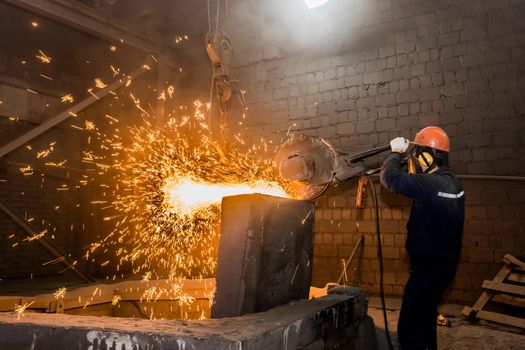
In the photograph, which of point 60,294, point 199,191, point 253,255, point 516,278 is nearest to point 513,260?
point 516,278

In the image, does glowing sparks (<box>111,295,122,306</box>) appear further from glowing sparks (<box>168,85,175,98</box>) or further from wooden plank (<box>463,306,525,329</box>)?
glowing sparks (<box>168,85,175,98</box>)

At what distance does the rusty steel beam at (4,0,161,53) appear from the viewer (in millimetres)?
6168

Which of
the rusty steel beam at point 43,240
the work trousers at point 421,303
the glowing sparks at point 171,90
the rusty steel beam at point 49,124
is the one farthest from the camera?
the glowing sparks at point 171,90

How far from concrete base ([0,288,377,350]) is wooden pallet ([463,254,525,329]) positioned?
318 cm

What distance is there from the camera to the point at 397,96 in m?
6.49

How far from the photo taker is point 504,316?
179 inches

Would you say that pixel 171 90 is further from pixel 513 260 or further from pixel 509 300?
pixel 509 300

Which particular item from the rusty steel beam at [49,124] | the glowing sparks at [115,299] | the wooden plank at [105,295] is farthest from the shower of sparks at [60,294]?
the rusty steel beam at [49,124]

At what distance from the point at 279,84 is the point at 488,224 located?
450 centimetres

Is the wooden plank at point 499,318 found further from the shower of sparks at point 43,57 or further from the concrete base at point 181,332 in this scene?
the shower of sparks at point 43,57

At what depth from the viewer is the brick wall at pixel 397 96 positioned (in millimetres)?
5711

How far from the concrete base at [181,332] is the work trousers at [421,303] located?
874mm

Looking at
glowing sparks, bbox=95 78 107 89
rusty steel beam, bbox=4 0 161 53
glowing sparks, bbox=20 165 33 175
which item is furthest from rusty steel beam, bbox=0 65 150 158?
glowing sparks, bbox=20 165 33 175

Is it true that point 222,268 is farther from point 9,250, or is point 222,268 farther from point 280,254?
point 9,250
